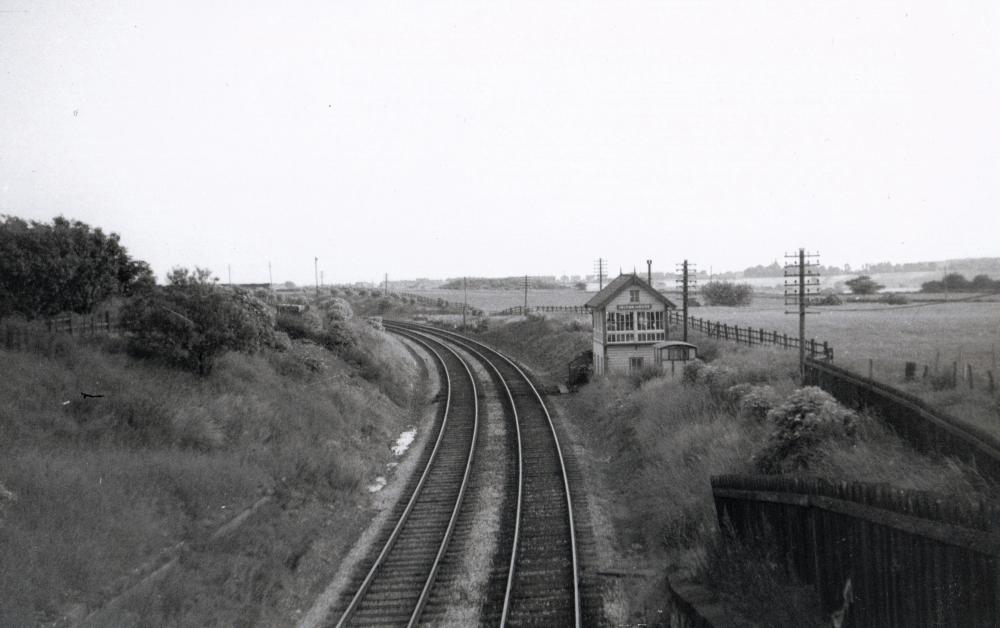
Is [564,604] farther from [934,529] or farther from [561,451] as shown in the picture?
[561,451]

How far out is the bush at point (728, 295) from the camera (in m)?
87.2

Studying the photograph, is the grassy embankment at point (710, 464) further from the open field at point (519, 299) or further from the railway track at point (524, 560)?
the open field at point (519, 299)

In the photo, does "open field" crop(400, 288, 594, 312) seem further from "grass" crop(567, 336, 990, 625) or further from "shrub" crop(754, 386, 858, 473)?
"shrub" crop(754, 386, 858, 473)

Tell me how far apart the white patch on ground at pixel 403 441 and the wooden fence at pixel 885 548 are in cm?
1461

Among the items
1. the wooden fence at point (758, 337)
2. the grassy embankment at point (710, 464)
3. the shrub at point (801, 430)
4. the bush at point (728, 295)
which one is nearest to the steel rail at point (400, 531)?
the grassy embankment at point (710, 464)

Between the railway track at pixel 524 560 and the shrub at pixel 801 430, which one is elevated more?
the shrub at pixel 801 430

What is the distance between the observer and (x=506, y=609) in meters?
10.9

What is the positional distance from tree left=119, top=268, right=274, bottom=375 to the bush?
7689 cm

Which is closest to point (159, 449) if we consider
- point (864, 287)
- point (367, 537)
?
point (367, 537)

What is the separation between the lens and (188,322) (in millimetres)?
18141

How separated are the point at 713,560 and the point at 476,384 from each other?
2448cm

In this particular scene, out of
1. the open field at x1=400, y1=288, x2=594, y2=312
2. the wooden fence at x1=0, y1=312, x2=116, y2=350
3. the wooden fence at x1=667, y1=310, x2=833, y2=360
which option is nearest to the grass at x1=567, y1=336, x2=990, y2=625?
the wooden fence at x1=667, y1=310, x2=833, y2=360

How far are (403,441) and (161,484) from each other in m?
11.5

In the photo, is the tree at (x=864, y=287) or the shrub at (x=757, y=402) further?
the tree at (x=864, y=287)
